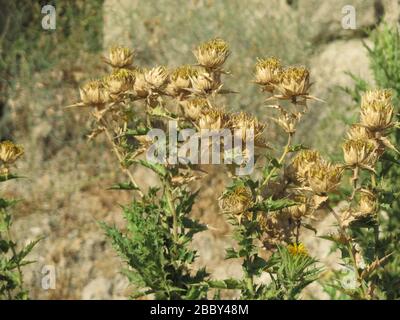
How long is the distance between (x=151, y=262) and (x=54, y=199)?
3.81 m

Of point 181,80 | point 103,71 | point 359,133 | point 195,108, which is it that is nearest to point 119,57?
point 181,80

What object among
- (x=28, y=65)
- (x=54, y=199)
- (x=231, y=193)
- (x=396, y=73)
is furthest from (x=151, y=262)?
(x=28, y=65)

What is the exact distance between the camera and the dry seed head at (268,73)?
7.88ft

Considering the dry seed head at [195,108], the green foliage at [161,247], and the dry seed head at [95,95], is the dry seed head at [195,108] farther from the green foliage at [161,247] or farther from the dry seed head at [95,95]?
the dry seed head at [95,95]

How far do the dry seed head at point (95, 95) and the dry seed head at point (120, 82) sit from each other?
0.07 m

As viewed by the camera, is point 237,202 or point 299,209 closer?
point 237,202

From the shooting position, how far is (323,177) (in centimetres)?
220

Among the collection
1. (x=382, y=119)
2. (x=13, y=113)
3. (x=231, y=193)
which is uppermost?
(x=13, y=113)

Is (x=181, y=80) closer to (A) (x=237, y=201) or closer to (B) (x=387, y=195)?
(A) (x=237, y=201)

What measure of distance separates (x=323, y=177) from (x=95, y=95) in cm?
94

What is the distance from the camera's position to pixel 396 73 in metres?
4.77

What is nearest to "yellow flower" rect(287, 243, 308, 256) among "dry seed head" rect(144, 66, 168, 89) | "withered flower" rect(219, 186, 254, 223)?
"withered flower" rect(219, 186, 254, 223)

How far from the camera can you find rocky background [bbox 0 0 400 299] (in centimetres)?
567
